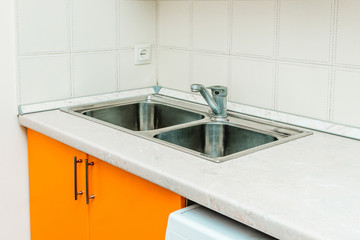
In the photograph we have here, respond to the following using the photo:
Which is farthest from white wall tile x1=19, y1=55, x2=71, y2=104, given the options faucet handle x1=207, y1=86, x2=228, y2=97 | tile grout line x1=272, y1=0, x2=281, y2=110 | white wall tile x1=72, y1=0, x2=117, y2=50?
tile grout line x1=272, y1=0, x2=281, y2=110

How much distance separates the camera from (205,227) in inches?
43.8

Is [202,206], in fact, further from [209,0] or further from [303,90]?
[209,0]

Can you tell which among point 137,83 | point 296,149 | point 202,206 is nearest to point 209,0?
point 137,83

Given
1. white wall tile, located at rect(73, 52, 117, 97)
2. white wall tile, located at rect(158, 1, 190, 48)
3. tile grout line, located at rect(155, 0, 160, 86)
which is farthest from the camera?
tile grout line, located at rect(155, 0, 160, 86)

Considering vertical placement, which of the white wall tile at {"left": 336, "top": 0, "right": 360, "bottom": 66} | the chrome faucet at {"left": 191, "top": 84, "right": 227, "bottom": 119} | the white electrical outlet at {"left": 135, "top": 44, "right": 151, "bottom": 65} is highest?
the white wall tile at {"left": 336, "top": 0, "right": 360, "bottom": 66}

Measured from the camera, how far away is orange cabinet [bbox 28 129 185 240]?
1.36 metres

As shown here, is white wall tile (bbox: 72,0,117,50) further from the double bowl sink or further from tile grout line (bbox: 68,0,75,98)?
the double bowl sink

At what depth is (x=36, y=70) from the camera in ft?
6.06

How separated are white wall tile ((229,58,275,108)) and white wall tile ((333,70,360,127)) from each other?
26 cm

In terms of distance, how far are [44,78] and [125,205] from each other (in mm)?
686

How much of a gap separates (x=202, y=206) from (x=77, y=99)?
933 millimetres

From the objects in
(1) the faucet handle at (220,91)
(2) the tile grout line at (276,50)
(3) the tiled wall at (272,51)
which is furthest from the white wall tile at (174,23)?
(2) the tile grout line at (276,50)

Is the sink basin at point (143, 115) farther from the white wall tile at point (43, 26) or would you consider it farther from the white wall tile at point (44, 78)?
the white wall tile at point (43, 26)

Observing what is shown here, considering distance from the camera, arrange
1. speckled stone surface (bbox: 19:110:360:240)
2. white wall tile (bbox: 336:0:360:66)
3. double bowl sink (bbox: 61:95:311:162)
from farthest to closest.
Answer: double bowl sink (bbox: 61:95:311:162) → white wall tile (bbox: 336:0:360:66) → speckled stone surface (bbox: 19:110:360:240)
